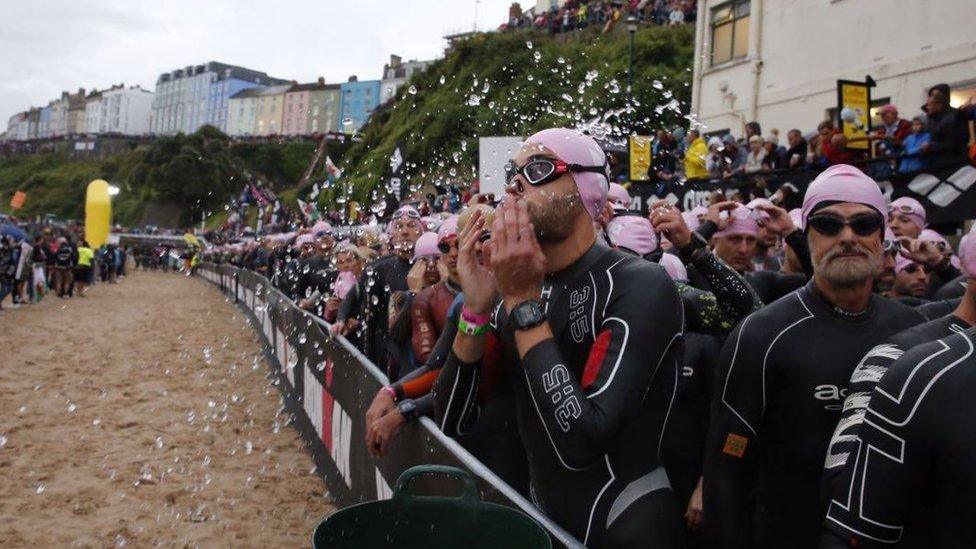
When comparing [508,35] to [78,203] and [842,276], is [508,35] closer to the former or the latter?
[842,276]

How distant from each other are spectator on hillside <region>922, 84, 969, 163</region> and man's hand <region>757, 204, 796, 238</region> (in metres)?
5.38

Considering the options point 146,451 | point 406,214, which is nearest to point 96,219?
point 146,451

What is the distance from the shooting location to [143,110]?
169375mm

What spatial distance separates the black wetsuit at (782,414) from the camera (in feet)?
8.59

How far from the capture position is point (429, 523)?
2.22m

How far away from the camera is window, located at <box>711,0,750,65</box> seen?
811 inches

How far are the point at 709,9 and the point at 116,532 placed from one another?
21.2 metres

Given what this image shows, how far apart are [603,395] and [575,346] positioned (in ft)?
0.96

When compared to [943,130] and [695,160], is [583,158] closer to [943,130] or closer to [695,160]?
[943,130]

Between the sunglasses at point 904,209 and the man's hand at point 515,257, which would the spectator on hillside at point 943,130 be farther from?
the man's hand at point 515,257

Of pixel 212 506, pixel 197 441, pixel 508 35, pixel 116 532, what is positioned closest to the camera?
pixel 116 532

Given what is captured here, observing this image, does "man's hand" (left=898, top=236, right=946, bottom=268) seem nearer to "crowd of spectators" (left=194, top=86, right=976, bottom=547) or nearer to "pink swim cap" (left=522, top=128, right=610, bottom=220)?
Answer: "crowd of spectators" (left=194, top=86, right=976, bottom=547)

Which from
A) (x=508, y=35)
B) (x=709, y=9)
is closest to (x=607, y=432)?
(x=709, y=9)

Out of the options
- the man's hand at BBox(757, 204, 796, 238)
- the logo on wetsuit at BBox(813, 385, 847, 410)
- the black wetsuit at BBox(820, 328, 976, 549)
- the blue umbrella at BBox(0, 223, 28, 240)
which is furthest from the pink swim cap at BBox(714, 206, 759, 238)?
the blue umbrella at BBox(0, 223, 28, 240)
